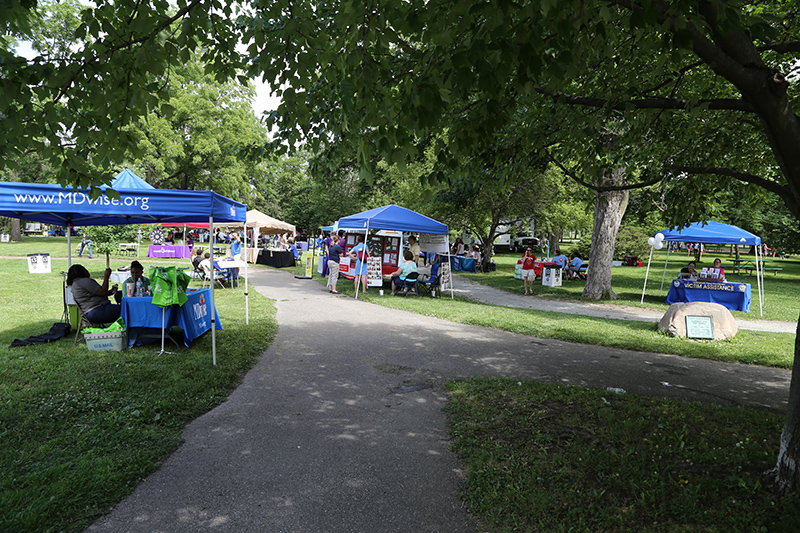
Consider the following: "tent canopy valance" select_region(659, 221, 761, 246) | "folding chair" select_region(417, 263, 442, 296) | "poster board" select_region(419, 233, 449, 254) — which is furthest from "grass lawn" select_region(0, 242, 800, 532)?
"tent canopy valance" select_region(659, 221, 761, 246)

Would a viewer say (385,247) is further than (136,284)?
Yes

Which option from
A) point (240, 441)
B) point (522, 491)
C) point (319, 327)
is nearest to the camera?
point (522, 491)

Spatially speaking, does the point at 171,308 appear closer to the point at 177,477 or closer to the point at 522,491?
the point at 177,477

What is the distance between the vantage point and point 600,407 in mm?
5133

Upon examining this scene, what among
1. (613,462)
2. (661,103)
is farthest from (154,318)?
(661,103)

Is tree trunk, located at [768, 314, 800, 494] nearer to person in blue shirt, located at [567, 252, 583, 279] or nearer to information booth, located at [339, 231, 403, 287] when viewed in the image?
information booth, located at [339, 231, 403, 287]

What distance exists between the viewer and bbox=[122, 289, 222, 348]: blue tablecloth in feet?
23.3

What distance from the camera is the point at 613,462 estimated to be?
386 cm

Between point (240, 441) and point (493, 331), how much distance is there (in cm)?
661

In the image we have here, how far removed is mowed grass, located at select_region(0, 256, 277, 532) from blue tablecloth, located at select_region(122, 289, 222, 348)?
25 centimetres

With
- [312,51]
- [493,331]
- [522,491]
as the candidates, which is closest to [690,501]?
[522,491]

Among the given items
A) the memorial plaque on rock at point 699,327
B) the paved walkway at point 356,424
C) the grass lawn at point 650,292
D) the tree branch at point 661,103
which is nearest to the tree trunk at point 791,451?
the tree branch at point 661,103

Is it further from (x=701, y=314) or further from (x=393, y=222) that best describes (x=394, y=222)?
(x=701, y=314)

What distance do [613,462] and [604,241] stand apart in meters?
12.9
